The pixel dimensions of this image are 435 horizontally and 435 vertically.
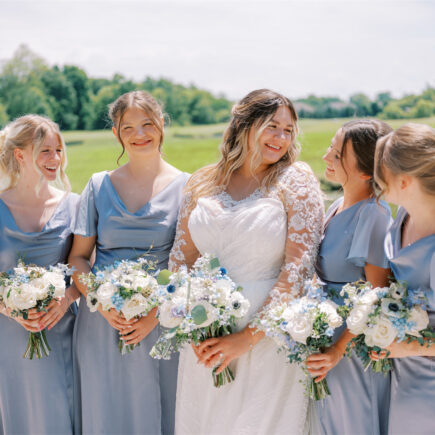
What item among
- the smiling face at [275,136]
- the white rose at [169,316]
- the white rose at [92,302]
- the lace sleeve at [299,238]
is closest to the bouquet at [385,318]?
the lace sleeve at [299,238]

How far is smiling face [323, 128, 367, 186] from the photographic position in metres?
3.61

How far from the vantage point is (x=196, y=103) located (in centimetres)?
1953

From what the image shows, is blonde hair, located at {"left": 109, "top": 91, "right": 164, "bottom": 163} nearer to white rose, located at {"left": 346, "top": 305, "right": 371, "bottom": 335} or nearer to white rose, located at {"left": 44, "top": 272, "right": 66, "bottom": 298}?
white rose, located at {"left": 44, "top": 272, "right": 66, "bottom": 298}

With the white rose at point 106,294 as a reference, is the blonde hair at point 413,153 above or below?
above

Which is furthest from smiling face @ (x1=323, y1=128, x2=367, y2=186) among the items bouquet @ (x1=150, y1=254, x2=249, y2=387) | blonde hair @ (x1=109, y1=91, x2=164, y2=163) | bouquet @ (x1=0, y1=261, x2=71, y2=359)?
bouquet @ (x1=0, y1=261, x2=71, y2=359)

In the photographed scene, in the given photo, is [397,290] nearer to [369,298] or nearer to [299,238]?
[369,298]

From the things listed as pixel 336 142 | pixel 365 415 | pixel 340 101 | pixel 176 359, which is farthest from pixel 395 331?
pixel 340 101

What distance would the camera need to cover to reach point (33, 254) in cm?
434

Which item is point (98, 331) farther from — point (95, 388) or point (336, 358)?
point (336, 358)

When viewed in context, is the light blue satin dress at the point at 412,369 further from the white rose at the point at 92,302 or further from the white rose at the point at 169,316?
the white rose at the point at 92,302

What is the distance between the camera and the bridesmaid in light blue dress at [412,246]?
3068mm

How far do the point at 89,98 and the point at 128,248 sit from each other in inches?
685

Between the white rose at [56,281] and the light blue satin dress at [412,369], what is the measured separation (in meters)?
2.43

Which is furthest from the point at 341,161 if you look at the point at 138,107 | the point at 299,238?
the point at 138,107
